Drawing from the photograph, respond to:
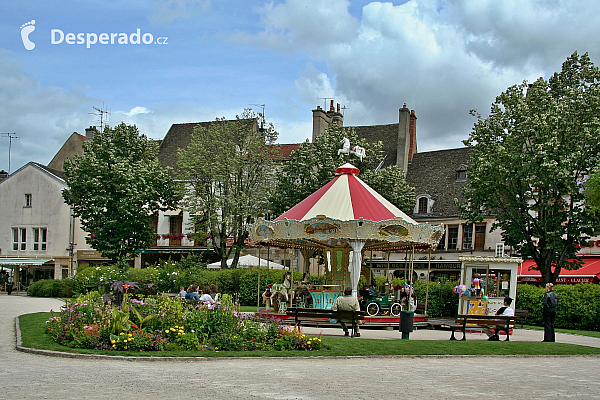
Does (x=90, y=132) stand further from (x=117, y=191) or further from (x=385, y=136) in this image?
(x=385, y=136)

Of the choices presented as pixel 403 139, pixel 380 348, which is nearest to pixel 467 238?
pixel 403 139

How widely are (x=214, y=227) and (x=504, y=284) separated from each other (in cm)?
2024

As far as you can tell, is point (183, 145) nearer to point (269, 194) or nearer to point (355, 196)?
point (269, 194)

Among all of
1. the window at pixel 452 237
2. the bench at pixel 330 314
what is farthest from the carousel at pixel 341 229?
the window at pixel 452 237

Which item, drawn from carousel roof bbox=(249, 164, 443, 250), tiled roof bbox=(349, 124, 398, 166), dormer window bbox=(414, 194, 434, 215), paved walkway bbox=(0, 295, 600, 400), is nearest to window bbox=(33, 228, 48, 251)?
tiled roof bbox=(349, 124, 398, 166)

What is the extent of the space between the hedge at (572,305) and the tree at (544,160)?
417 centimetres

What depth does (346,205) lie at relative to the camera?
928 inches

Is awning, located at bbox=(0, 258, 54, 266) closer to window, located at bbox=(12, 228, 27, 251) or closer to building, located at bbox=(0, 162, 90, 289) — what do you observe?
building, located at bbox=(0, 162, 90, 289)

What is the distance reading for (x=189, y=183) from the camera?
42500mm

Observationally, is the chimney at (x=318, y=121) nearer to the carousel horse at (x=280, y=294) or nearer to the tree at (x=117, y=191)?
the tree at (x=117, y=191)

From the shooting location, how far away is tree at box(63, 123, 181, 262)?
4184 cm

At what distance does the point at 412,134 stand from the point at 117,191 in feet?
69.9

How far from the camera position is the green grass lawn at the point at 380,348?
526 inches

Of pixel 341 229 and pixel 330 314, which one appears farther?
pixel 341 229
